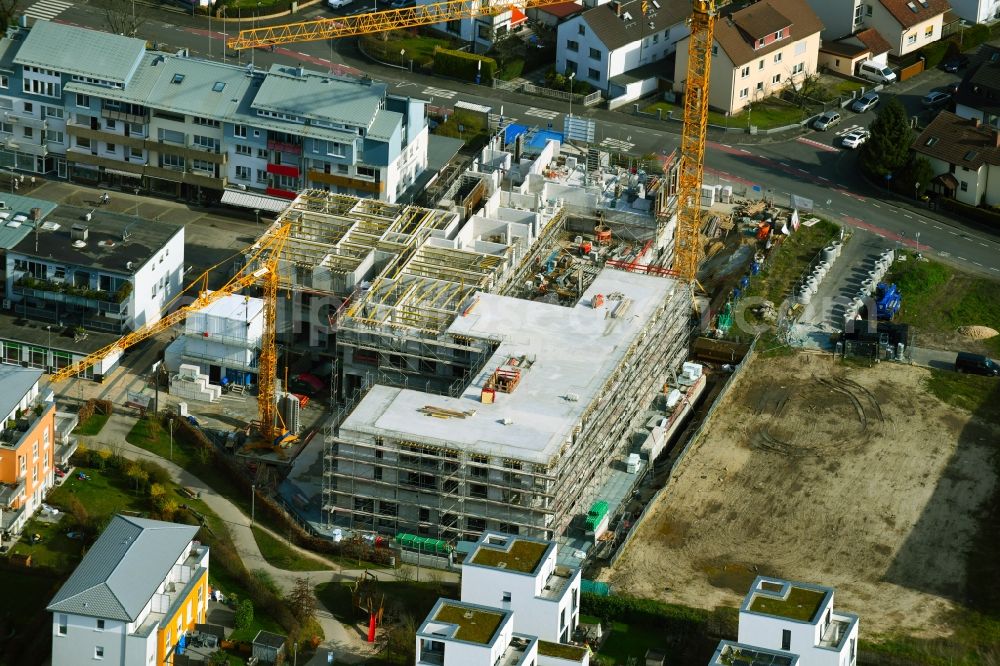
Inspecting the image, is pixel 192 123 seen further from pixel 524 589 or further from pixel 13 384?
pixel 524 589

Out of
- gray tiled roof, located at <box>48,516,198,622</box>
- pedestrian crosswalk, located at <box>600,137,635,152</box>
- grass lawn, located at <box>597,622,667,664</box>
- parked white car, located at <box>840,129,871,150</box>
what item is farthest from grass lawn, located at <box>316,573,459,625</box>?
parked white car, located at <box>840,129,871,150</box>

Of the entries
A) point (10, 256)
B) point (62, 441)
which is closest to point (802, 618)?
point (62, 441)

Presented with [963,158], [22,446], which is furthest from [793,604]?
[963,158]

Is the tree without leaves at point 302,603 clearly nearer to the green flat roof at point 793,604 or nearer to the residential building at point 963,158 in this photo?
the green flat roof at point 793,604

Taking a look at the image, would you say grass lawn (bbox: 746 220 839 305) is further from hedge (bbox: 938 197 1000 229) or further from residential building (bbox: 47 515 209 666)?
residential building (bbox: 47 515 209 666)

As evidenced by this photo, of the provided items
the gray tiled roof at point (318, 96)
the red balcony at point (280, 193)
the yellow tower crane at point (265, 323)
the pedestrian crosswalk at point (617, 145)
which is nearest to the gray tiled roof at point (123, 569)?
the yellow tower crane at point (265, 323)
